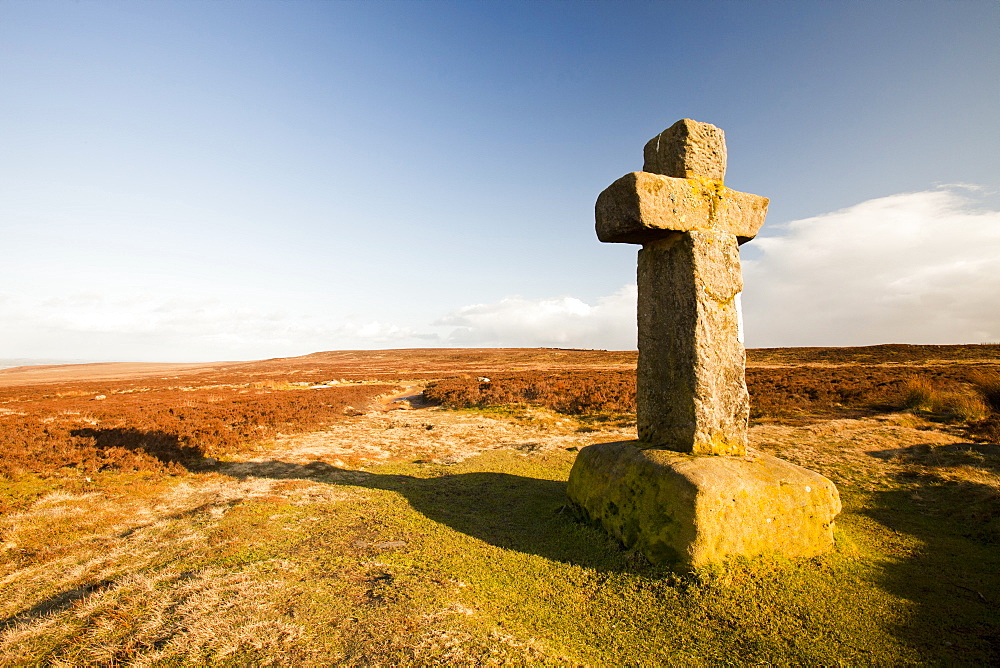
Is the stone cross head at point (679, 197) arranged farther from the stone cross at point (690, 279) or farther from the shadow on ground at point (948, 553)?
the shadow on ground at point (948, 553)

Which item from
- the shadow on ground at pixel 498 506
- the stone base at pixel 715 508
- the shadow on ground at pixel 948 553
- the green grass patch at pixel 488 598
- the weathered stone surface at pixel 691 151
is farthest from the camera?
the weathered stone surface at pixel 691 151

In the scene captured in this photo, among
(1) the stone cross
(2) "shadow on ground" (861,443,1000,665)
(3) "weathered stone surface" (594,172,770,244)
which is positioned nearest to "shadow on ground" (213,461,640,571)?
(1) the stone cross

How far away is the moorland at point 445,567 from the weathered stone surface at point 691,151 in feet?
15.5

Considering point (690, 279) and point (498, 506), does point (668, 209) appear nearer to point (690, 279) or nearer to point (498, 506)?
point (690, 279)

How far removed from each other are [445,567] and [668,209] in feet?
16.2

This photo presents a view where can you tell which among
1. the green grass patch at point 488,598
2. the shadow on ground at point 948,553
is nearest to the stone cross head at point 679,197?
the green grass patch at point 488,598

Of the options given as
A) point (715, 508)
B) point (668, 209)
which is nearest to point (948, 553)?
point (715, 508)

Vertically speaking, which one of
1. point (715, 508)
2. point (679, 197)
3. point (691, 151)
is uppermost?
point (691, 151)

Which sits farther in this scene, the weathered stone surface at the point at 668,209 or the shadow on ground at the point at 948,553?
the weathered stone surface at the point at 668,209

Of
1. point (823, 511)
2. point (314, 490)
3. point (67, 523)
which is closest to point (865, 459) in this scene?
point (823, 511)

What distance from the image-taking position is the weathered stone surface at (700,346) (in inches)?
220

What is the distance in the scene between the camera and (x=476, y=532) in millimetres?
6055

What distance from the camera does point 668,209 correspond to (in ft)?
18.3

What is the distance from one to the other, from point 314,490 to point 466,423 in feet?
28.7
